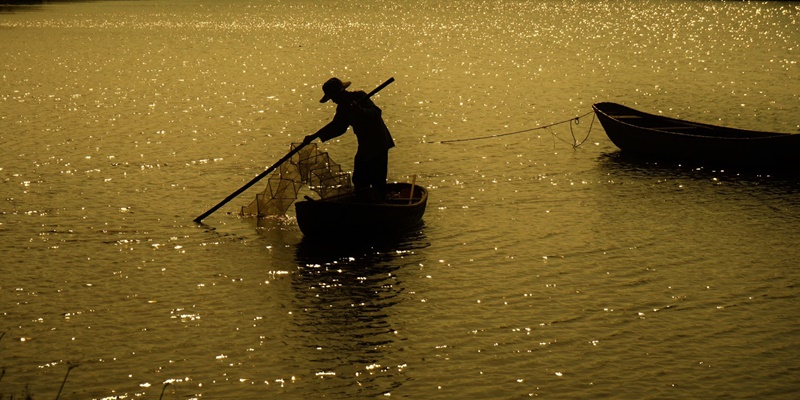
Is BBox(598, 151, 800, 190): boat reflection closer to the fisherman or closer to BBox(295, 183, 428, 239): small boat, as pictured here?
BBox(295, 183, 428, 239): small boat

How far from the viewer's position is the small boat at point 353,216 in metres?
18.7

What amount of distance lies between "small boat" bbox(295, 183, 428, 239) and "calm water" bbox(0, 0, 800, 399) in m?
0.34

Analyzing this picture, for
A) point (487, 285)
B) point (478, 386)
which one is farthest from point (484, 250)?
point (478, 386)

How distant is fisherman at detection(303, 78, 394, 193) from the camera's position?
18.8 meters

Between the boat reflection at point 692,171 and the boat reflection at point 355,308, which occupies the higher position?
the boat reflection at point 692,171

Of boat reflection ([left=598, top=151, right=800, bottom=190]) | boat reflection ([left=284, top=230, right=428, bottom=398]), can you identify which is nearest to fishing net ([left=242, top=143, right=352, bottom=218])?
boat reflection ([left=284, top=230, right=428, bottom=398])

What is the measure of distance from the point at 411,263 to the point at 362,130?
242cm

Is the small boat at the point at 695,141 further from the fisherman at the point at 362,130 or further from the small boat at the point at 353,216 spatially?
the fisherman at the point at 362,130

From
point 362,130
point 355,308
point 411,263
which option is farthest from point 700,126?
point 355,308

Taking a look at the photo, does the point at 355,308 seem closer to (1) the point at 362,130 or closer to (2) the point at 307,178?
(1) the point at 362,130

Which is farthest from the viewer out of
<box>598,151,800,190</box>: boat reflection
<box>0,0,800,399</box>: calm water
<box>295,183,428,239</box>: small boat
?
<box>598,151,800,190</box>: boat reflection

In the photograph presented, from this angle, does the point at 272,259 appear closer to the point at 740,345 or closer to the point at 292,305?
the point at 292,305

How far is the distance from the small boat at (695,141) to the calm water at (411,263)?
42 cm

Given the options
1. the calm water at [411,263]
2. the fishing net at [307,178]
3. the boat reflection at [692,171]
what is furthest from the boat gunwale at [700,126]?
the fishing net at [307,178]
